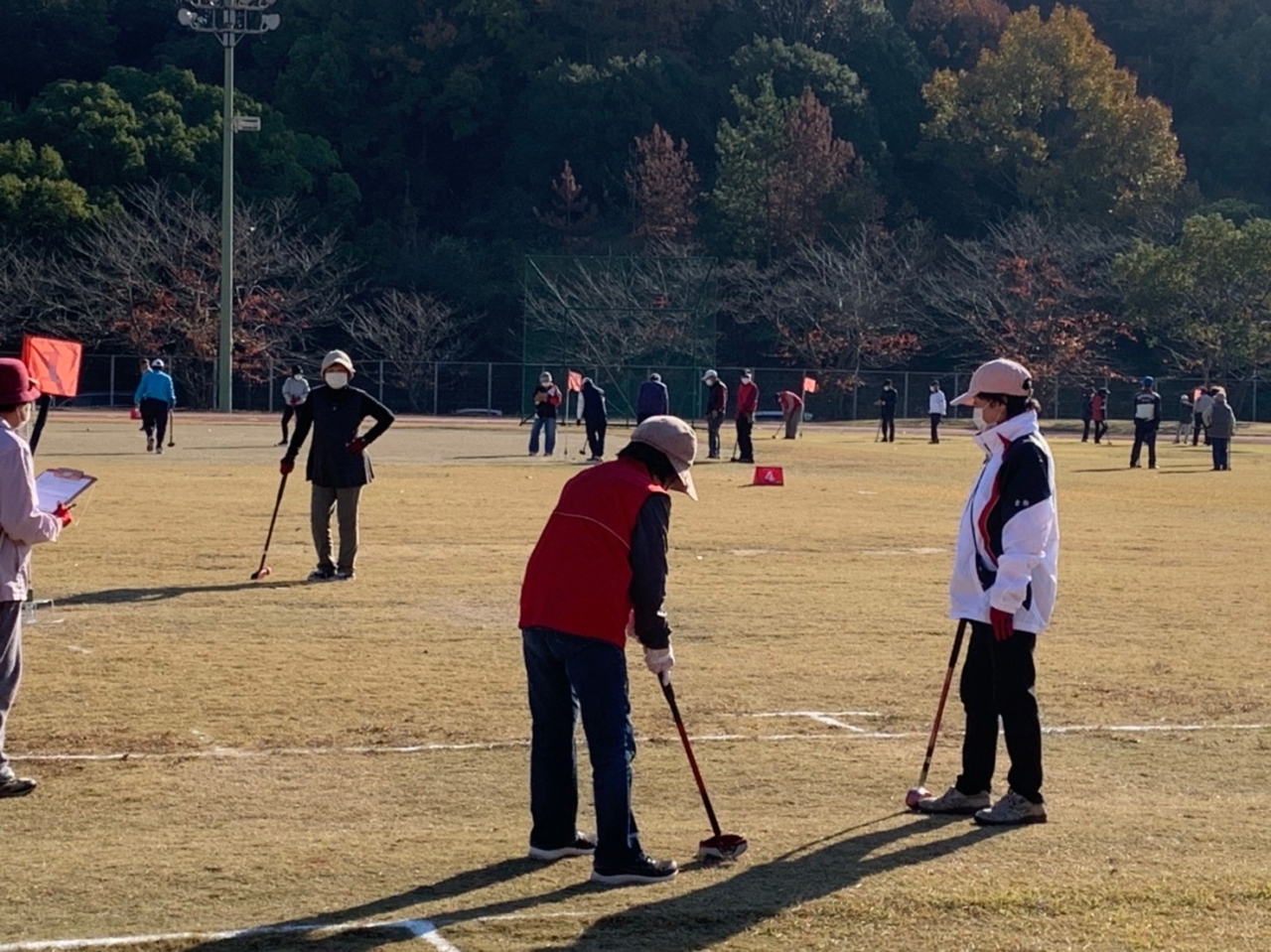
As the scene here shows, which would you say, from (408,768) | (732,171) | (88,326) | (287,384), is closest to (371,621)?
(408,768)

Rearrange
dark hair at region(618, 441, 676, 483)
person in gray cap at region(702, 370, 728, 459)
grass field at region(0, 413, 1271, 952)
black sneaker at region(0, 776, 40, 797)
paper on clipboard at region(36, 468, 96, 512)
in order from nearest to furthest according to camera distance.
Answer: grass field at region(0, 413, 1271, 952) → dark hair at region(618, 441, 676, 483) → black sneaker at region(0, 776, 40, 797) → paper on clipboard at region(36, 468, 96, 512) → person in gray cap at region(702, 370, 728, 459)

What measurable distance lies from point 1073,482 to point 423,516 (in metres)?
14.6

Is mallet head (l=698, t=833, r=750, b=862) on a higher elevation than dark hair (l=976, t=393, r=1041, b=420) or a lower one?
lower

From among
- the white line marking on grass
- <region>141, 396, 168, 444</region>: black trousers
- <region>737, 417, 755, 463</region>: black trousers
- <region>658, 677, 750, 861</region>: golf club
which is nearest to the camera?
the white line marking on grass

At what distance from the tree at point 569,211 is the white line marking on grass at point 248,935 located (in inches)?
2872

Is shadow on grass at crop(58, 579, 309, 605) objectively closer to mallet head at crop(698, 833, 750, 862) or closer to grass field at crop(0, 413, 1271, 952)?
grass field at crop(0, 413, 1271, 952)

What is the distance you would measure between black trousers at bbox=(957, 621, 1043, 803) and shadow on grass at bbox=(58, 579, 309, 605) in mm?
8420

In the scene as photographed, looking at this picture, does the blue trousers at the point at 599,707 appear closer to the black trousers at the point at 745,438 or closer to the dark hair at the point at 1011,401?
the dark hair at the point at 1011,401

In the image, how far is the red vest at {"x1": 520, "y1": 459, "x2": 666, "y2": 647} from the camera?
22.0 ft

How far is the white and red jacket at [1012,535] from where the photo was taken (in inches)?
302

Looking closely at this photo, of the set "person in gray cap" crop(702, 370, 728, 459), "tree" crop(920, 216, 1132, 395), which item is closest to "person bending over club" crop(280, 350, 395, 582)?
"person in gray cap" crop(702, 370, 728, 459)

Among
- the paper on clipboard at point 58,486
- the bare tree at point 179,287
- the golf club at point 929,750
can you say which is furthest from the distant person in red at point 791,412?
the golf club at point 929,750

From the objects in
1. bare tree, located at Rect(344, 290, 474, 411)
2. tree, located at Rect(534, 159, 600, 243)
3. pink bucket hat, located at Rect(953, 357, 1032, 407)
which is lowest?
pink bucket hat, located at Rect(953, 357, 1032, 407)

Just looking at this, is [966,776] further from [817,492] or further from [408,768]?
[817,492]
